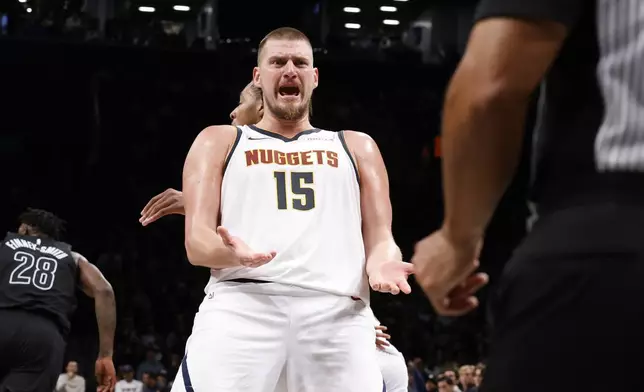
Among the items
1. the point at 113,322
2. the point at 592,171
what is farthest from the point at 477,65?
the point at 113,322

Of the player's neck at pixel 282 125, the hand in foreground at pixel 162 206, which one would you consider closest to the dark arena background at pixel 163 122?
the hand in foreground at pixel 162 206

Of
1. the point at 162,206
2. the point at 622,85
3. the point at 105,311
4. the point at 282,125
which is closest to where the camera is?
the point at 622,85

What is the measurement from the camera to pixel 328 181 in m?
3.73

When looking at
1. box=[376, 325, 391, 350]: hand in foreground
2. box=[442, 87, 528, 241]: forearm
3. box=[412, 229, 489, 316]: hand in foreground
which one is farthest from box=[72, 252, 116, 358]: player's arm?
box=[442, 87, 528, 241]: forearm

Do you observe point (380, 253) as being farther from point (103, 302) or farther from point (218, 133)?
point (103, 302)

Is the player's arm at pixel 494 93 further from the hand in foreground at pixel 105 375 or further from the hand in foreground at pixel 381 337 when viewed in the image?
the hand in foreground at pixel 105 375

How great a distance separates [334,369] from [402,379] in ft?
4.47

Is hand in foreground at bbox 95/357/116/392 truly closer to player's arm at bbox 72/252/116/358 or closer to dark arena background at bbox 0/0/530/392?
player's arm at bbox 72/252/116/358

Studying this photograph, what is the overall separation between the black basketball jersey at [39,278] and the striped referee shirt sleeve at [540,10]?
536 cm

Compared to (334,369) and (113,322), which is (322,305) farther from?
(113,322)

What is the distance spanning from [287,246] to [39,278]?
325 cm

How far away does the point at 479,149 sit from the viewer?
146 cm

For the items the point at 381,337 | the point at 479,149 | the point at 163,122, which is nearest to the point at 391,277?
the point at 381,337

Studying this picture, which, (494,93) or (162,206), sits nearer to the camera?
(494,93)
